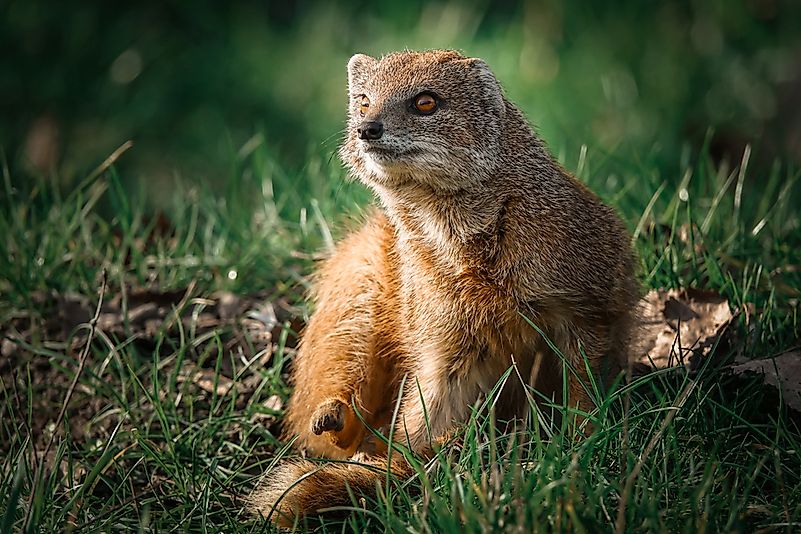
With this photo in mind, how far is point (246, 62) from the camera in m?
8.85

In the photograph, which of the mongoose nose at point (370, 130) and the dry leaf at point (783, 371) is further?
the dry leaf at point (783, 371)

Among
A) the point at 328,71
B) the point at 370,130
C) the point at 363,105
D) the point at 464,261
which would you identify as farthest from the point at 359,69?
the point at 328,71

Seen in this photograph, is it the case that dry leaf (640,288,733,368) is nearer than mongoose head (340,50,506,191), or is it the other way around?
mongoose head (340,50,506,191)

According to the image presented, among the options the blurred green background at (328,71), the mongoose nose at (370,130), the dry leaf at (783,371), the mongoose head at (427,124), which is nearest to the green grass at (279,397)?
the dry leaf at (783,371)

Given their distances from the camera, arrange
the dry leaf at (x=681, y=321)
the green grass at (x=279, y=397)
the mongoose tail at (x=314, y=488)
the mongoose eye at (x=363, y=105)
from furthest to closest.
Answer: the dry leaf at (x=681, y=321), the mongoose eye at (x=363, y=105), the mongoose tail at (x=314, y=488), the green grass at (x=279, y=397)

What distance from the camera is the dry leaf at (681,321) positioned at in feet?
11.7

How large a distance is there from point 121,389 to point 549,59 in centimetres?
513

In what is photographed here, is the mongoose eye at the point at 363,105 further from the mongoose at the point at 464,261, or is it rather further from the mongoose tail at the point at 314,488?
the mongoose tail at the point at 314,488

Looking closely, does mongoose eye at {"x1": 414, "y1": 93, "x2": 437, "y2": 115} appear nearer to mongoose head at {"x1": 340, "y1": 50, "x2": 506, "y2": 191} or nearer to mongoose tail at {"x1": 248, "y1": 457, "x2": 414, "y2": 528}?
mongoose head at {"x1": 340, "y1": 50, "x2": 506, "y2": 191}

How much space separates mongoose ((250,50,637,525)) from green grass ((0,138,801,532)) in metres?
0.14

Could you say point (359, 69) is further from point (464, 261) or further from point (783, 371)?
point (783, 371)

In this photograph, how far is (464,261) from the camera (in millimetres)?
3207

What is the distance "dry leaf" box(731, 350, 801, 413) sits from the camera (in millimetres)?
3156

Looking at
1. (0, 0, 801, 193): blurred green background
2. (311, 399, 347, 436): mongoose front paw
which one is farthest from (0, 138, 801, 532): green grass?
(0, 0, 801, 193): blurred green background
